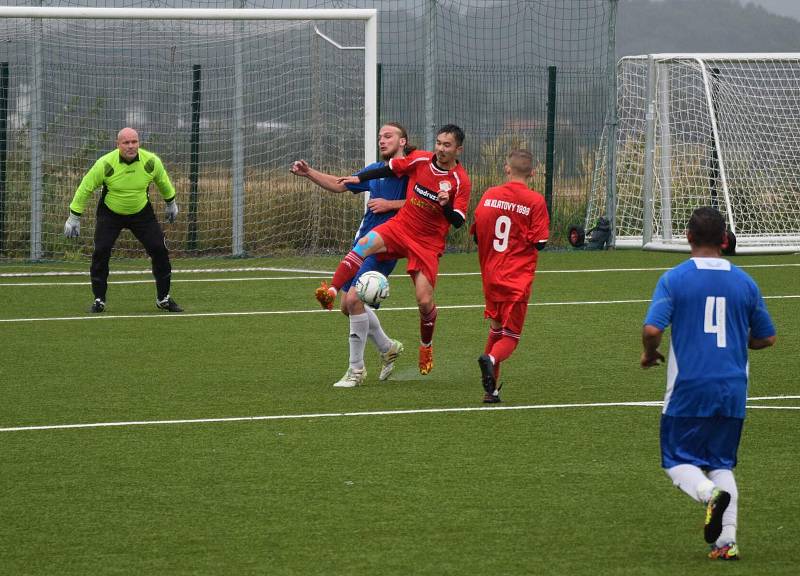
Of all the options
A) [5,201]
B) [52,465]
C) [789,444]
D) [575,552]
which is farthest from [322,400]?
[5,201]

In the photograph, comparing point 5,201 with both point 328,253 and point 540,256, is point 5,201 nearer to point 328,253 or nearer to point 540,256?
point 328,253

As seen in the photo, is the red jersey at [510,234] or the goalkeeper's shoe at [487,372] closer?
the goalkeeper's shoe at [487,372]

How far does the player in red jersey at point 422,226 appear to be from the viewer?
A: 10328 mm

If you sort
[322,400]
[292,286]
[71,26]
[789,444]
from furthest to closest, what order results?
[71,26] < [292,286] < [322,400] < [789,444]

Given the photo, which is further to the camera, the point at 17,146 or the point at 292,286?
the point at 17,146

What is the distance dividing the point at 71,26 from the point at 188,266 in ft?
11.6

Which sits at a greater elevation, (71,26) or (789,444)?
(71,26)

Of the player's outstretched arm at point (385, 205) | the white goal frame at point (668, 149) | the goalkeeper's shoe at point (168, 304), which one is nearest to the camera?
the player's outstretched arm at point (385, 205)

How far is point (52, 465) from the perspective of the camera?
25.5 feet

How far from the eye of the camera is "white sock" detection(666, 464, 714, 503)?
5.72 metres

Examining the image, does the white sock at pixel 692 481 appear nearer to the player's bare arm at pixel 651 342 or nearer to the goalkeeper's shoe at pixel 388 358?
the player's bare arm at pixel 651 342

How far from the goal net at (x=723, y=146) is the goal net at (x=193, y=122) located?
15.8 ft

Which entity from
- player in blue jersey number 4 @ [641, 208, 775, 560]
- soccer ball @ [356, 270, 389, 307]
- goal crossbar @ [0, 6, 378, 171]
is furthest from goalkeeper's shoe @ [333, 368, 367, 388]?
goal crossbar @ [0, 6, 378, 171]

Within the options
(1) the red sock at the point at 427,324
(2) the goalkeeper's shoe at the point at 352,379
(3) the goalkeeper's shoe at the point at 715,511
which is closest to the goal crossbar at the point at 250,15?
(1) the red sock at the point at 427,324
